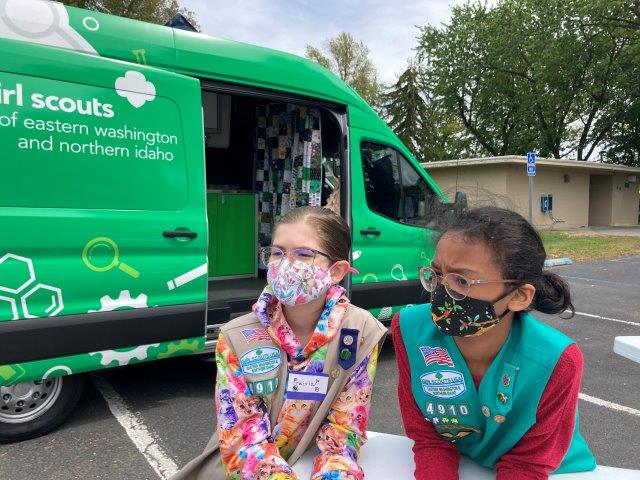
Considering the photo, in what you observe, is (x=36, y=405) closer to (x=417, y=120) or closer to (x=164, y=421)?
(x=164, y=421)

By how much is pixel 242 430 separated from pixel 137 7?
757 inches

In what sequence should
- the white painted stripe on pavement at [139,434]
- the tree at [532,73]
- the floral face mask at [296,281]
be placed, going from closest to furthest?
the floral face mask at [296,281]
the white painted stripe on pavement at [139,434]
the tree at [532,73]

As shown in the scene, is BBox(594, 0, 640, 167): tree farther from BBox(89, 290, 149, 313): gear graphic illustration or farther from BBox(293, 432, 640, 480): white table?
BBox(293, 432, 640, 480): white table

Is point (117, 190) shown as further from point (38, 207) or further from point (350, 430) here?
point (350, 430)

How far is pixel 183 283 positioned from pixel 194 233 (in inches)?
13.4

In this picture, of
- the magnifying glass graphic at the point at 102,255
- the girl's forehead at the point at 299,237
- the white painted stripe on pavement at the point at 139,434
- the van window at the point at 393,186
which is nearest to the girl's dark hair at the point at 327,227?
the girl's forehead at the point at 299,237

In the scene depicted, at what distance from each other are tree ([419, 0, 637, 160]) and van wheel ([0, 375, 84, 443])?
2734cm

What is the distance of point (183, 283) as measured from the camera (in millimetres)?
3453

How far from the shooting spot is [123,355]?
3.22 m

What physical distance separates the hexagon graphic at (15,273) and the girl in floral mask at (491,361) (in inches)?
86.4

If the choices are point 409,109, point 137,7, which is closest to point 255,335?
point 137,7

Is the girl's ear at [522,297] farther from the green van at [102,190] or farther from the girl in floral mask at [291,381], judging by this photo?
the green van at [102,190]

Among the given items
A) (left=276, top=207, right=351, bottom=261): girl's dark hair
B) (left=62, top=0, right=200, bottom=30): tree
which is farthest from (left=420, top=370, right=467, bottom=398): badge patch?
(left=62, top=0, right=200, bottom=30): tree

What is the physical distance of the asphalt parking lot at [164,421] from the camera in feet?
9.52
